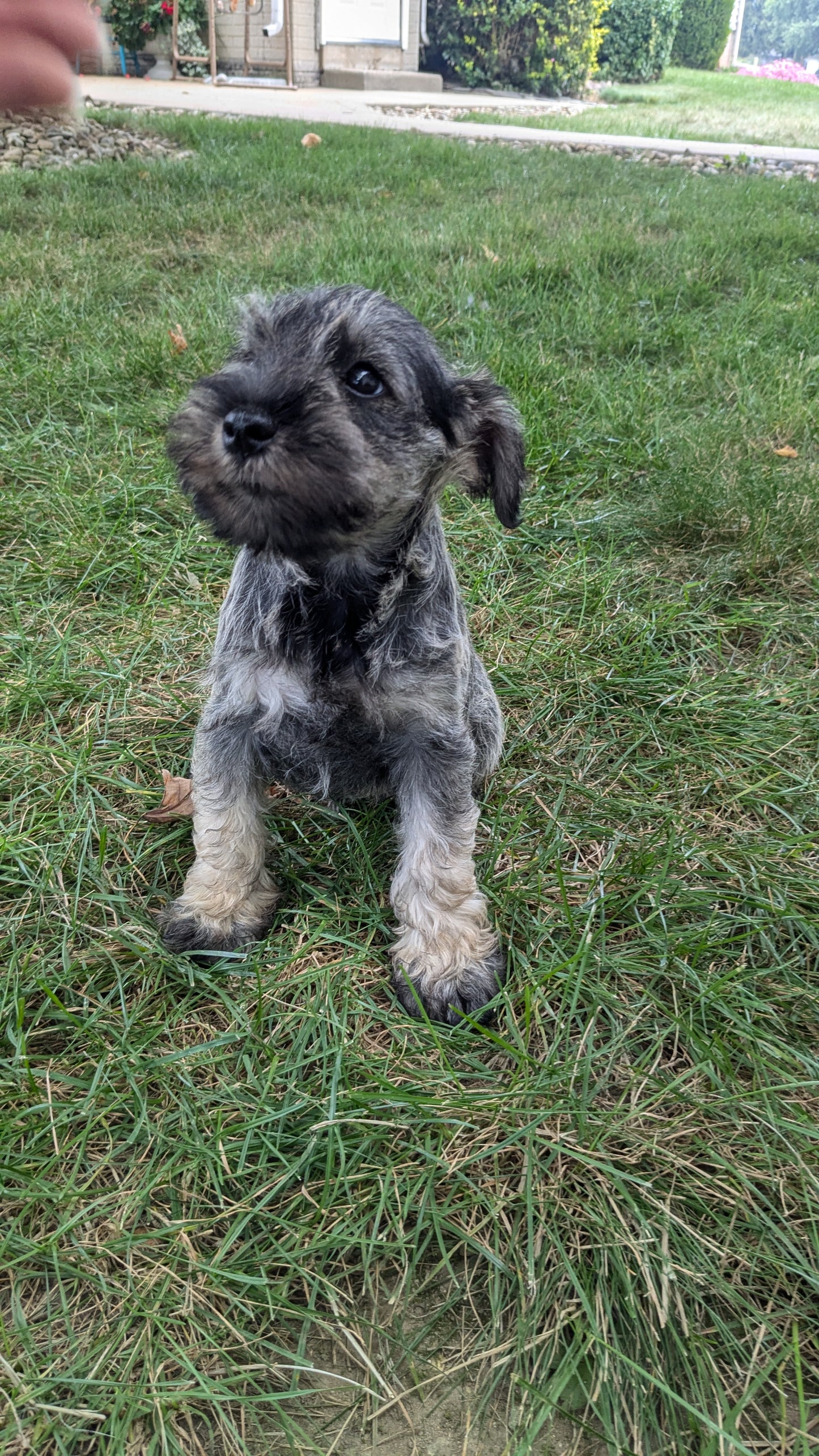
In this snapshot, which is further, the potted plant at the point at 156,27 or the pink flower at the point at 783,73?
the pink flower at the point at 783,73

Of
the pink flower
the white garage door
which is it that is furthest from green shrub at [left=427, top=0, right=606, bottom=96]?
the pink flower

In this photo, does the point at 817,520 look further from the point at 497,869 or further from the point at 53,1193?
the point at 53,1193

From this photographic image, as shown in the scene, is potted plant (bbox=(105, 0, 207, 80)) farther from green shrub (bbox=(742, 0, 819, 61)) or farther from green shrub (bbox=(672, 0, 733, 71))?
green shrub (bbox=(672, 0, 733, 71))

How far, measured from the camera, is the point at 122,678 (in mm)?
3674

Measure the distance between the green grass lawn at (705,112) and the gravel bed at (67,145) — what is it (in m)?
8.33

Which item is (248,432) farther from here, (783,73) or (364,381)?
(783,73)

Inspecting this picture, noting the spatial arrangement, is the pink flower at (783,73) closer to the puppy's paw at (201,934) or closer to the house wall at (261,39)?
the house wall at (261,39)

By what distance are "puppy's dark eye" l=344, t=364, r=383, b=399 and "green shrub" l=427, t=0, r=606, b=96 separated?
29.5 m

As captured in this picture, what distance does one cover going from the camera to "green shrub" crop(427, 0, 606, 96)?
25875 millimetres

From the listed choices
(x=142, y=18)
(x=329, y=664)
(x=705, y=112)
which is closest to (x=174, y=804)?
(x=329, y=664)

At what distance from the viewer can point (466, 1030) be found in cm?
254

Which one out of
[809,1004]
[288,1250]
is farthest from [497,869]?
[288,1250]

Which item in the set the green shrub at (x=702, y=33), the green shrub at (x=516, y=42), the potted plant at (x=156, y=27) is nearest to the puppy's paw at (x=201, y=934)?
the potted plant at (x=156, y=27)

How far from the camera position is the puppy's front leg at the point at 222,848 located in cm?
263
